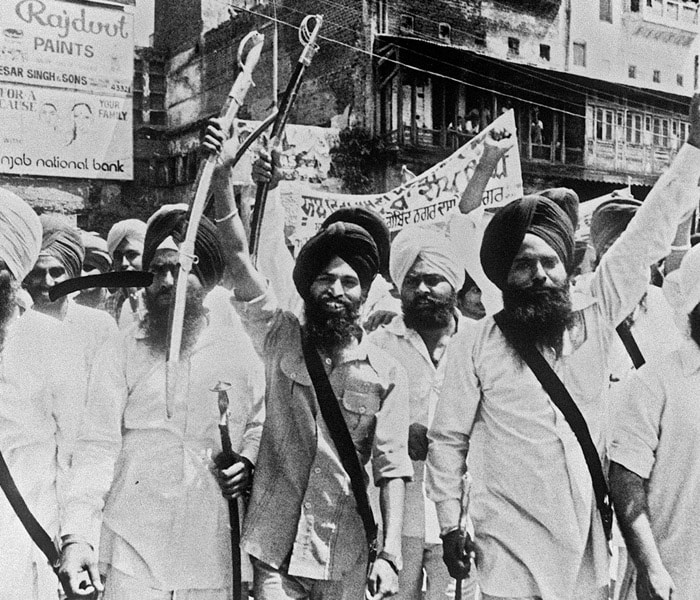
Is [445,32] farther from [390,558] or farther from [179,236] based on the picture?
[390,558]

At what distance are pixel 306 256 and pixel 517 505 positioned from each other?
131 cm

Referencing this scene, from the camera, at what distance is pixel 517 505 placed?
3.53 meters

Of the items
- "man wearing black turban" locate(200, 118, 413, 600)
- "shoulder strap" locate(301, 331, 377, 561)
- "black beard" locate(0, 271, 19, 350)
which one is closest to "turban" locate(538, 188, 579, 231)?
"man wearing black turban" locate(200, 118, 413, 600)

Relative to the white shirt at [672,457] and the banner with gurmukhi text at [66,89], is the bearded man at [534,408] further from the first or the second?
the banner with gurmukhi text at [66,89]

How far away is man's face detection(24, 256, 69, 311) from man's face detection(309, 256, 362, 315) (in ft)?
3.13

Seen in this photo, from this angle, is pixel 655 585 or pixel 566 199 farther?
pixel 566 199

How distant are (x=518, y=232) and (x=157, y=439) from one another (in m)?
1.66

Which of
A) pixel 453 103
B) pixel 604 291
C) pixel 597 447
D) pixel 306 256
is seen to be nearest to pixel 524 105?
pixel 453 103

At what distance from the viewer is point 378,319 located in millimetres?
3561

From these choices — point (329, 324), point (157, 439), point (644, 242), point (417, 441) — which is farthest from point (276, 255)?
point (644, 242)

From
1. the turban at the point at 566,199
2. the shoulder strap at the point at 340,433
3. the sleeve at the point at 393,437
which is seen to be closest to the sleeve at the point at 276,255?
the shoulder strap at the point at 340,433

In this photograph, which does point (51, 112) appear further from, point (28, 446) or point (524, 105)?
point (524, 105)

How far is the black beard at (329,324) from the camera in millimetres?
3418

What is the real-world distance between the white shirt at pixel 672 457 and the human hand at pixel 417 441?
79 centimetres
